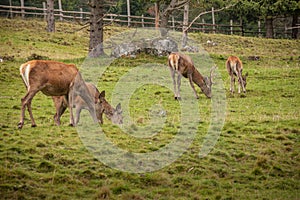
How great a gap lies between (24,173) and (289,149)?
5.83 metres

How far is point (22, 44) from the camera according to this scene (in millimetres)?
25453

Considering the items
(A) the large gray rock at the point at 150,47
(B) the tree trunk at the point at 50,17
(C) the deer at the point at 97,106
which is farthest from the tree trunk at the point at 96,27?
(C) the deer at the point at 97,106

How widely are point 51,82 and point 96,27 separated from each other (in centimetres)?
1366

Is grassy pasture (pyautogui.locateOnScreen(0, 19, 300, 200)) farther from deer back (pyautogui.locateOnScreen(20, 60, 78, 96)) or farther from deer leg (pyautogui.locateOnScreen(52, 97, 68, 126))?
deer back (pyautogui.locateOnScreen(20, 60, 78, 96))

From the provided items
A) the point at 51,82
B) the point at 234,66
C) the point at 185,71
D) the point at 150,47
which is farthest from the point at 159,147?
the point at 150,47

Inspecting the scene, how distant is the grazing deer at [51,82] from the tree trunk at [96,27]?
12458mm

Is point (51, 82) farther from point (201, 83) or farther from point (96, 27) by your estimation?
point (96, 27)

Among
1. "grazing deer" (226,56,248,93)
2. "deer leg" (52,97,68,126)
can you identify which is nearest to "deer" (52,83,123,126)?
"deer leg" (52,97,68,126)

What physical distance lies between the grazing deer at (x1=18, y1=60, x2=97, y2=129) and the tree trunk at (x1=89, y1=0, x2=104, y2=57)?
40.9ft

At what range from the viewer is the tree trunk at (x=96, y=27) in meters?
24.3

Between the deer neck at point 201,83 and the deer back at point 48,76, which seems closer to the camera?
the deer back at point 48,76

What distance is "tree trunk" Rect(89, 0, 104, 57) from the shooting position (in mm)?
24281

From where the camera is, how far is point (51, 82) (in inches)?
440

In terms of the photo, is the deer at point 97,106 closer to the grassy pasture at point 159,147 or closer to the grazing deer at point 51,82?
the grazing deer at point 51,82
